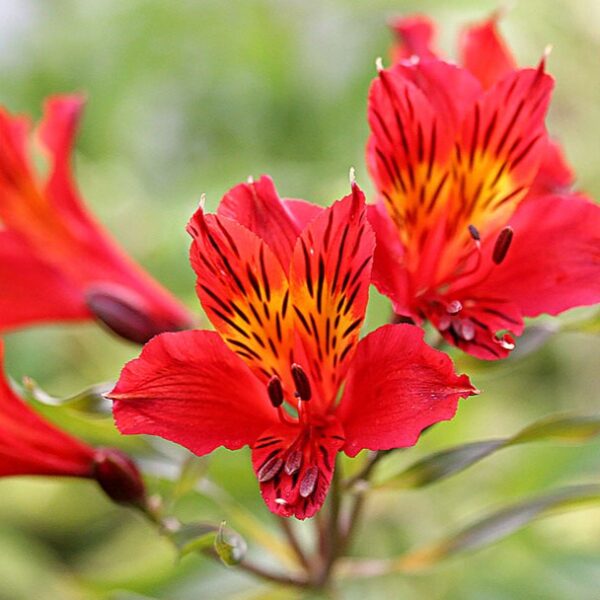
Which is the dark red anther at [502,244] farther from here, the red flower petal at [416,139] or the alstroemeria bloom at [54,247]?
the alstroemeria bloom at [54,247]

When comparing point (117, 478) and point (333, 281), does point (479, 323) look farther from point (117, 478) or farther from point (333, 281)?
point (117, 478)

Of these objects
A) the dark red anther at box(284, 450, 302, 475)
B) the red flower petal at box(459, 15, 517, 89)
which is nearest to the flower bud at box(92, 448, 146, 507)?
the dark red anther at box(284, 450, 302, 475)

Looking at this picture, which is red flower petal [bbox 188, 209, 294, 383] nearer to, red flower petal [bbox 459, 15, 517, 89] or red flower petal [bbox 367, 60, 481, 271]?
red flower petal [bbox 367, 60, 481, 271]

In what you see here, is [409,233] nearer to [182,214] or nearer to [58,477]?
[58,477]

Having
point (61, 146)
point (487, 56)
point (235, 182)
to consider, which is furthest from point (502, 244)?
point (235, 182)

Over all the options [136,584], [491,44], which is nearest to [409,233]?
[491,44]

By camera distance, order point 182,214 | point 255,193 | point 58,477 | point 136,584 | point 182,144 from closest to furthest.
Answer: point 255,193 < point 58,477 < point 136,584 < point 182,214 < point 182,144
